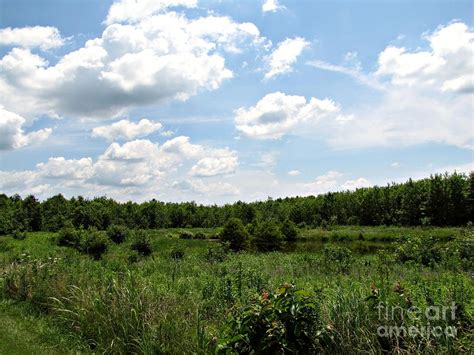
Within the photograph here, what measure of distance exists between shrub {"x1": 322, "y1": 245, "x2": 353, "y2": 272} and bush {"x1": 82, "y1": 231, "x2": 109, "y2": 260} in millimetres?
16805

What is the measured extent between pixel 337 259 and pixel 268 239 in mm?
15071

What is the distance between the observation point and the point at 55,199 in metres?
44.6

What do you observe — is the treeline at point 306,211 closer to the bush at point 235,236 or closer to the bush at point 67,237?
the bush at point 67,237

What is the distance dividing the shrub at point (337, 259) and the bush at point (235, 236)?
10.3m

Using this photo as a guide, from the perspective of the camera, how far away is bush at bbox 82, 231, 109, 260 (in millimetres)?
27281

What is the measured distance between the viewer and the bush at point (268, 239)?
30375mm

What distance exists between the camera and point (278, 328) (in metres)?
3.96

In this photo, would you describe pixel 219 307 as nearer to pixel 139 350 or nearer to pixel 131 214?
pixel 139 350

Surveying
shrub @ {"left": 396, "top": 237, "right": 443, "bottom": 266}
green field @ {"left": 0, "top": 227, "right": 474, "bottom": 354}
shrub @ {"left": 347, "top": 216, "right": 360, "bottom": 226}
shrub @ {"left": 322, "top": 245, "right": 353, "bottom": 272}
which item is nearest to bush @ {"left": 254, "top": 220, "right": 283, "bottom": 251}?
→ shrub @ {"left": 322, "top": 245, "right": 353, "bottom": 272}

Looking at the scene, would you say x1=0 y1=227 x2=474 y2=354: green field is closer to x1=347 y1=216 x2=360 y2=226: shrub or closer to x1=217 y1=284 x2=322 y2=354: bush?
x1=217 y1=284 x2=322 y2=354: bush

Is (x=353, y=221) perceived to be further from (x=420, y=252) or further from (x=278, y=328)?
(x=278, y=328)

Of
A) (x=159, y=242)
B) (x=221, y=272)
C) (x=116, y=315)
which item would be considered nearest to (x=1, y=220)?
(x=159, y=242)

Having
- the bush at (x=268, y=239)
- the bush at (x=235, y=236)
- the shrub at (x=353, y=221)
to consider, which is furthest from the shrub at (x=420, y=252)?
the shrub at (x=353, y=221)

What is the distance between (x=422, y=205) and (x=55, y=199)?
43.4 metres
